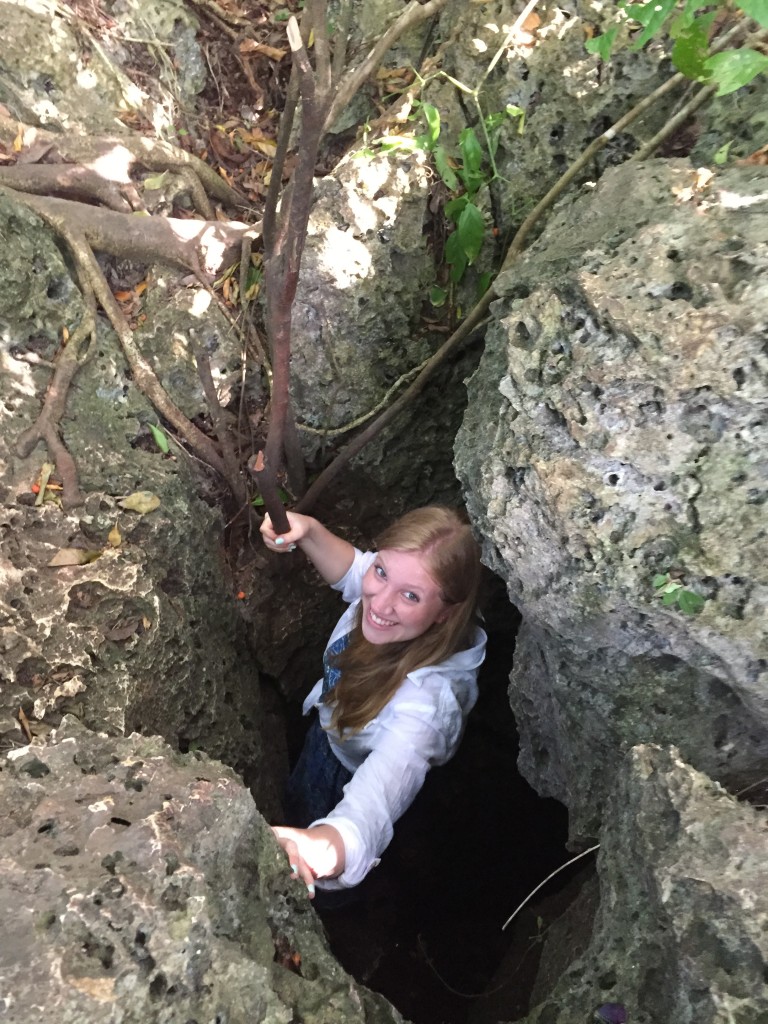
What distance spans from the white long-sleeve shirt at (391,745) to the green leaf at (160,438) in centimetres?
80

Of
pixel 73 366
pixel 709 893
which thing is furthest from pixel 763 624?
pixel 73 366

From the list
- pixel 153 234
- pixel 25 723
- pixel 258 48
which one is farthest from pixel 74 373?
pixel 258 48

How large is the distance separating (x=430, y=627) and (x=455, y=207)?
59.2 inches

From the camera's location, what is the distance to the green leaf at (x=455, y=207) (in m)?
2.61

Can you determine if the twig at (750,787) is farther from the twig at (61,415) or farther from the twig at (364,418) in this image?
the twig at (61,415)

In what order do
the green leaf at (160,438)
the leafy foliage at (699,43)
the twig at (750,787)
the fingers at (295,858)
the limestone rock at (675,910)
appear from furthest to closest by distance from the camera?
the green leaf at (160,438) → the twig at (750,787) → the fingers at (295,858) → the leafy foliage at (699,43) → the limestone rock at (675,910)

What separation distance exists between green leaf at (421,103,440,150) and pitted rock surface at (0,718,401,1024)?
221 centimetres

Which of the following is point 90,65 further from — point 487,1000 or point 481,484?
point 487,1000

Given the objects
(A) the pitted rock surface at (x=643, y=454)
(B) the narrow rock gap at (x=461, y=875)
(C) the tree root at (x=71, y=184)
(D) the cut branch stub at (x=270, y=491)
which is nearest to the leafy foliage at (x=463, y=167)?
(A) the pitted rock surface at (x=643, y=454)

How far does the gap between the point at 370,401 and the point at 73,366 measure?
1.09 m

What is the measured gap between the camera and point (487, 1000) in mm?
2561

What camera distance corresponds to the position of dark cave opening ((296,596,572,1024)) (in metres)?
2.91

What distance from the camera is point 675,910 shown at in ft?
4.56

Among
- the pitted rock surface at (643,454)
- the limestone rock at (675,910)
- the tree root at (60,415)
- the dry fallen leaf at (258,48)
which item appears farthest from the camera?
the dry fallen leaf at (258,48)
